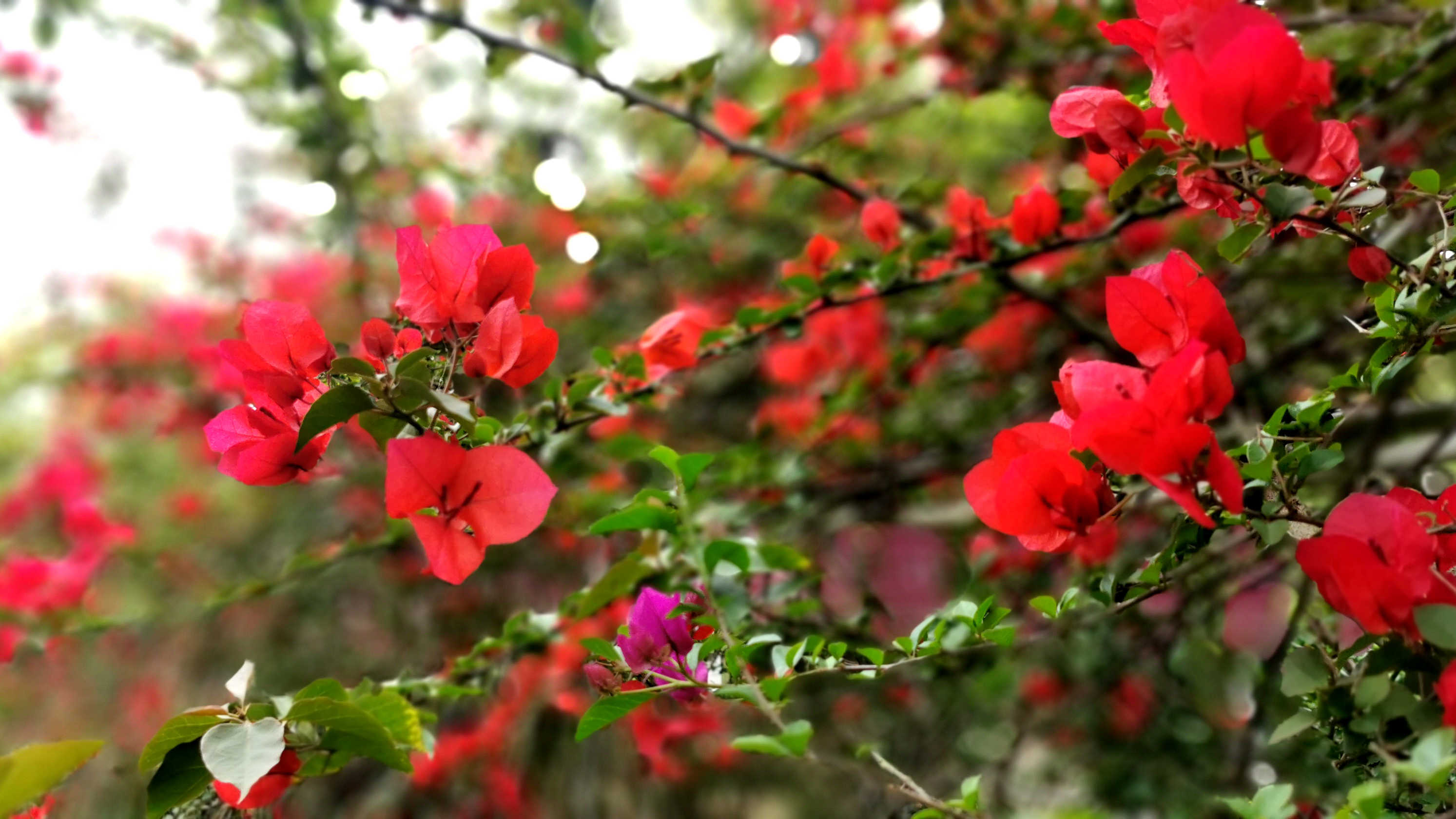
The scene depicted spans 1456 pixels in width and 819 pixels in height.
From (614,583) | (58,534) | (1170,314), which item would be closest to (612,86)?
(614,583)

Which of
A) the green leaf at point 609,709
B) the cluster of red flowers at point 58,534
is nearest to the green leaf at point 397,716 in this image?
the green leaf at point 609,709

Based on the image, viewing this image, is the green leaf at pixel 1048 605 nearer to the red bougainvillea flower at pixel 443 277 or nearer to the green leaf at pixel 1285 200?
the green leaf at pixel 1285 200

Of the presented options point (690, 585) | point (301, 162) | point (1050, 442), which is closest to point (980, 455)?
point (690, 585)

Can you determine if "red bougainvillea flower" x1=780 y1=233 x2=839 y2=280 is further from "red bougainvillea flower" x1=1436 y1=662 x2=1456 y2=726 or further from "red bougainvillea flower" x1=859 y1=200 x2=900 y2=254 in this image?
"red bougainvillea flower" x1=1436 y1=662 x2=1456 y2=726

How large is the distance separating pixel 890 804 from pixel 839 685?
620 millimetres

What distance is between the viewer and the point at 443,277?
16.8 inches

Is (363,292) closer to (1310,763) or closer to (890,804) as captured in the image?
(890,804)

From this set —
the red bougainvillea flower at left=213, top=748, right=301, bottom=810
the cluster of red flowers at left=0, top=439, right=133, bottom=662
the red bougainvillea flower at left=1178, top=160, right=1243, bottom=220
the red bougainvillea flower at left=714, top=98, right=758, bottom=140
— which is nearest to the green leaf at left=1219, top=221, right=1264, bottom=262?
the red bougainvillea flower at left=1178, top=160, right=1243, bottom=220

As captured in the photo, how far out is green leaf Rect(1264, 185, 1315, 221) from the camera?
391mm

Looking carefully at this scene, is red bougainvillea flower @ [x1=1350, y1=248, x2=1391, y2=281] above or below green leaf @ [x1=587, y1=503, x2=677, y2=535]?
above

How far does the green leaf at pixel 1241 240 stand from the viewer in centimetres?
42

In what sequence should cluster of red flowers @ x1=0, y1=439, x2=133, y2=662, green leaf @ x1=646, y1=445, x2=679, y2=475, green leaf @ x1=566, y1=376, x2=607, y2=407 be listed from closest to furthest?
green leaf @ x1=646, y1=445, x2=679, y2=475 < green leaf @ x1=566, y1=376, x2=607, y2=407 < cluster of red flowers @ x1=0, y1=439, x2=133, y2=662

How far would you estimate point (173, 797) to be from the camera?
44 cm

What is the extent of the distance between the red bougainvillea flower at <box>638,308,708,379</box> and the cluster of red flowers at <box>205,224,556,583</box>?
0.23m
